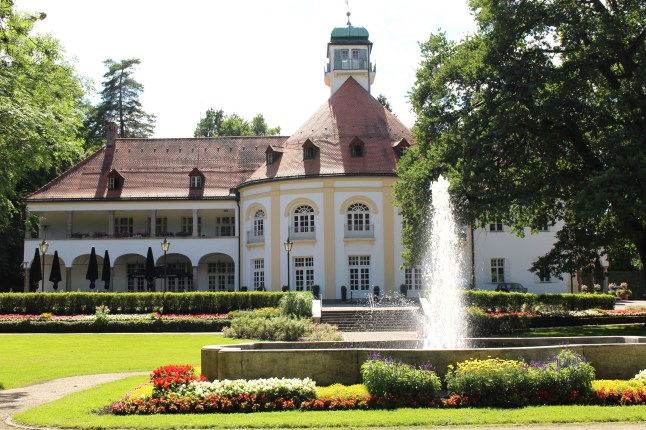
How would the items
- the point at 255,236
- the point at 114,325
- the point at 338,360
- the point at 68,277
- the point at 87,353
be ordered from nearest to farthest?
1. the point at 338,360
2. the point at 87,353
3. the point at 114,325
4. the point at 255,236
5. the point at 68,277

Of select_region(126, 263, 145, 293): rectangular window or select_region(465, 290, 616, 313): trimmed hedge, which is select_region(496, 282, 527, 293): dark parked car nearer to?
select_region(465, 290, 616, 313): trimmed hedge

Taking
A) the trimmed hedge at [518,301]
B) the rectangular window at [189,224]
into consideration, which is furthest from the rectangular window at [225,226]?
the trimmed hedge at [518,301]

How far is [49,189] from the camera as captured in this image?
47.9 meters

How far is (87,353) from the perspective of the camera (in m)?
21.3

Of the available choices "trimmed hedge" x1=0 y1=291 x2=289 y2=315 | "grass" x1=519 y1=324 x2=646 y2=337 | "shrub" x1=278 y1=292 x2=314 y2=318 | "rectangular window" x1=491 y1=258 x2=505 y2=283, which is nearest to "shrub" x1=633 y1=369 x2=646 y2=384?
"grass" x1=519 y1=324 x2=646 y2=337

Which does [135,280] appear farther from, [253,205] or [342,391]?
[342,391]

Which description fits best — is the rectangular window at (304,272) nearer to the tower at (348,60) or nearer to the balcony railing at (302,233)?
the balcony railing at (302,233)

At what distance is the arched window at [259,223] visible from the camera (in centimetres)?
4406

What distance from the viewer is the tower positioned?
2003 inches

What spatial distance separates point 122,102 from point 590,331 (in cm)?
5620

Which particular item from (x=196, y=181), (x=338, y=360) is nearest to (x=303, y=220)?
(x=196, y=181)

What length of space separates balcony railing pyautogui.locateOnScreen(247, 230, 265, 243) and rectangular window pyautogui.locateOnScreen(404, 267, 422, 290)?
362 inches

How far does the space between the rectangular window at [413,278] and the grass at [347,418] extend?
29.7m

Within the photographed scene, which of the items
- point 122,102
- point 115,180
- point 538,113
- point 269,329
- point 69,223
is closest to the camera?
point 538,113
